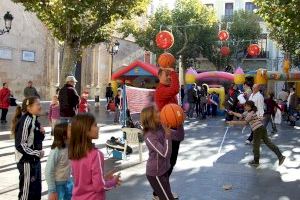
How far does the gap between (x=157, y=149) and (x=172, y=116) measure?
1.33m

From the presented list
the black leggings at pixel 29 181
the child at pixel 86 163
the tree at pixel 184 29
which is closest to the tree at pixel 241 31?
the tree at pixel 184 29

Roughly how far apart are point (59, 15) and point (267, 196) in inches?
467

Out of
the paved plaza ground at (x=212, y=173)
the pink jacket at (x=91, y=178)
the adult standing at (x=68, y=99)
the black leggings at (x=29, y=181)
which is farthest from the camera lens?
the adult standing at (x=68, y=99)

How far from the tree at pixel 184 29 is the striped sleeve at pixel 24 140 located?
116ft

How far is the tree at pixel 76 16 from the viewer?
54.9 ft

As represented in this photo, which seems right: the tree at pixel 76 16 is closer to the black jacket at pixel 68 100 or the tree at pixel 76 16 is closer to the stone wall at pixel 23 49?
the black jacket at pixel 68 100

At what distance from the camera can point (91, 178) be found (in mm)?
3713

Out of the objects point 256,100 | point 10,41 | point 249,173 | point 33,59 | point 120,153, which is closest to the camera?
point 249,173

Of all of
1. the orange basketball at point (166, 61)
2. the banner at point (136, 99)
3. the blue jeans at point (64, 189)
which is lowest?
the blue jeans at point (64, 189)

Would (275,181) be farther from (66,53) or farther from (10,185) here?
(66,53)

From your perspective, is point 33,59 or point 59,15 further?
point 33,59

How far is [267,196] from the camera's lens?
703cm

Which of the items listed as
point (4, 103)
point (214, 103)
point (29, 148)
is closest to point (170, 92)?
point (29, 148)

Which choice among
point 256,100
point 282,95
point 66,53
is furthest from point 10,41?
point 256,100
